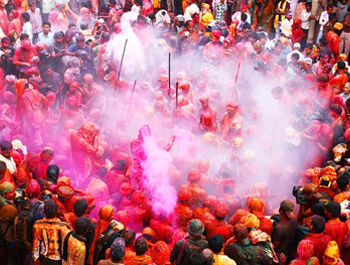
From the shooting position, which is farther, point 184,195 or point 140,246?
point 184,195

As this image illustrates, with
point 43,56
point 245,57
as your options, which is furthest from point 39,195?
point 245,57

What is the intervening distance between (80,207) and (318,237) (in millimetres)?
2659

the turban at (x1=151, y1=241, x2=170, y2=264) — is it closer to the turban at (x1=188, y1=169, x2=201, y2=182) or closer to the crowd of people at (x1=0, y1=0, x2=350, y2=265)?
the crowd of people at (x1=0, y1=0, x2=350, y2=265)

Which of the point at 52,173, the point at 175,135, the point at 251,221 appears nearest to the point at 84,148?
the point at 52,173

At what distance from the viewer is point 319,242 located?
20.9ft

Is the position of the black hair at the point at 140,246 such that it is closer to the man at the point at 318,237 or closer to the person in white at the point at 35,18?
the man at the point at 318,237

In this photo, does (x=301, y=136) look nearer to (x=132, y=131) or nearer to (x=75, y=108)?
(x=132, y=131)

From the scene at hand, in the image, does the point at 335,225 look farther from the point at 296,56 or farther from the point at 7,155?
the point at 296,56

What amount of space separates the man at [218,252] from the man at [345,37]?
9140 millimetres

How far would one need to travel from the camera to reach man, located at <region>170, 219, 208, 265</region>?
5977 millimetres

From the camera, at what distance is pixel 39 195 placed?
283 inches

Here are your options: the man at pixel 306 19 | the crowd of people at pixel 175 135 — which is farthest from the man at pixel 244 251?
the man at pixel 306 19

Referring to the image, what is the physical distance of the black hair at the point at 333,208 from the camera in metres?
6.61

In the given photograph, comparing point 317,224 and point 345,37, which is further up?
point 317,224
